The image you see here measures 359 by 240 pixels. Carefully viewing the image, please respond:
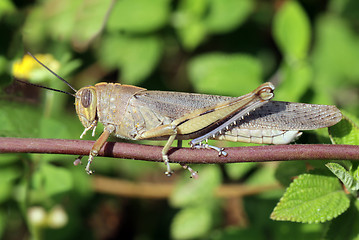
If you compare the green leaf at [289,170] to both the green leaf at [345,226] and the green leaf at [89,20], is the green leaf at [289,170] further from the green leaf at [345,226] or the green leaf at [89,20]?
the green leaf at [89,20]

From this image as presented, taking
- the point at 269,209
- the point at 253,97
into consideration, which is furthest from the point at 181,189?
the point at 253,97

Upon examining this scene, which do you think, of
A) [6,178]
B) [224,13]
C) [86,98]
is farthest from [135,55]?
[6,178]

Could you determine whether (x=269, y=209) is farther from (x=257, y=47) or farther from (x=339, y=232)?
(x=257, y=47)

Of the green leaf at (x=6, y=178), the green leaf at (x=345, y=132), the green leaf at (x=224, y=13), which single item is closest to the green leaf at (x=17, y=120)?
the green leaf at (x=6, y=178)

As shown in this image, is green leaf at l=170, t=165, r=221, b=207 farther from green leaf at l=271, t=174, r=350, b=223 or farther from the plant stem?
the plant stem

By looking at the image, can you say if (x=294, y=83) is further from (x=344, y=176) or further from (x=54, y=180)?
(x=54, y=180)

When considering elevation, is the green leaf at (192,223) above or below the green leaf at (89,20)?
below
